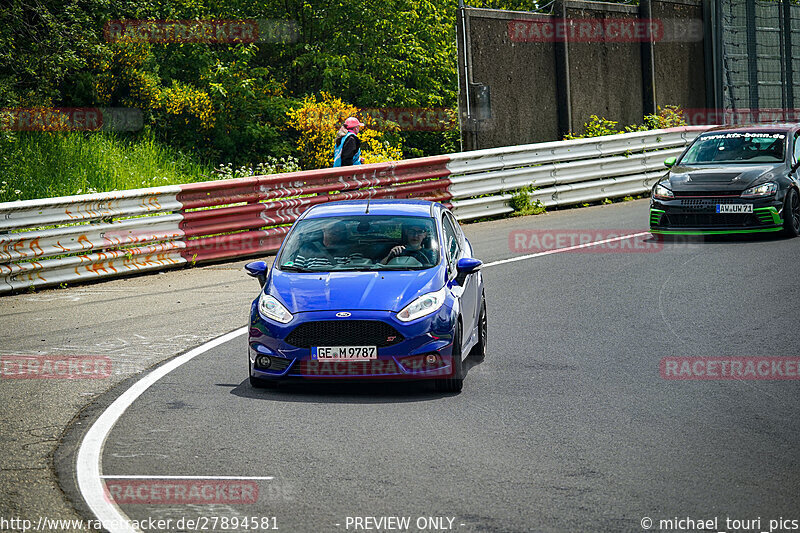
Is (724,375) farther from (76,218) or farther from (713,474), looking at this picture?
(76,218)

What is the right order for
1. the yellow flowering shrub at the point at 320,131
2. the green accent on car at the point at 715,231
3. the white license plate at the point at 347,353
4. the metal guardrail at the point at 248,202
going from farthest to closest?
the yellow flowering shrub at the point at 320,131 → the green accent on car at the point at 715,231 → the metal guardrail at the point at 248,202 → the white license plate at the point at 347,353

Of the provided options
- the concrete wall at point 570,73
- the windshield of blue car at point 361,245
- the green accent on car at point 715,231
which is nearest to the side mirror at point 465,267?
the windshield of blue car at point 361,245

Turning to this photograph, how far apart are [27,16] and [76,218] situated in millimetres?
10131

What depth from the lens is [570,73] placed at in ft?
78.2

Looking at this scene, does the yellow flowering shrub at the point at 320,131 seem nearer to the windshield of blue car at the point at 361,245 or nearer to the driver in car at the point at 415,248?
the windshield of blue car at the point at 361,245

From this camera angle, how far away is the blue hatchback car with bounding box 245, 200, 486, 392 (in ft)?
27.7

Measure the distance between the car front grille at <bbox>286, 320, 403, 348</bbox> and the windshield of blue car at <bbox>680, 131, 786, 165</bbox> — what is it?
1009 centimetres

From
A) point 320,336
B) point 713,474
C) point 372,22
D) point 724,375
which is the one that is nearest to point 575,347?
point 724,375

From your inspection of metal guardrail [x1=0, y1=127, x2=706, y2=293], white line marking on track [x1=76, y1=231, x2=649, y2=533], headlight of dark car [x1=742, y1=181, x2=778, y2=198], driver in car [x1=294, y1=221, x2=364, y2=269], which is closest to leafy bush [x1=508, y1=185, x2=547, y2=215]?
metal guardrail [x1=0, y1=127, x2=706, y2=293]

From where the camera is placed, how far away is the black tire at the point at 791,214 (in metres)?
16.1

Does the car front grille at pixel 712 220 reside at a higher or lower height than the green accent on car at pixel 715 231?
higher

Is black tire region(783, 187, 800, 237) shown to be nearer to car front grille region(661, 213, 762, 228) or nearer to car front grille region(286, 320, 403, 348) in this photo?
car front grille region(661, 213, 762, 228)

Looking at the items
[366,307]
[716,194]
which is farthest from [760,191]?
[366,307]

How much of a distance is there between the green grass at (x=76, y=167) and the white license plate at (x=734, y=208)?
10.8 meters
